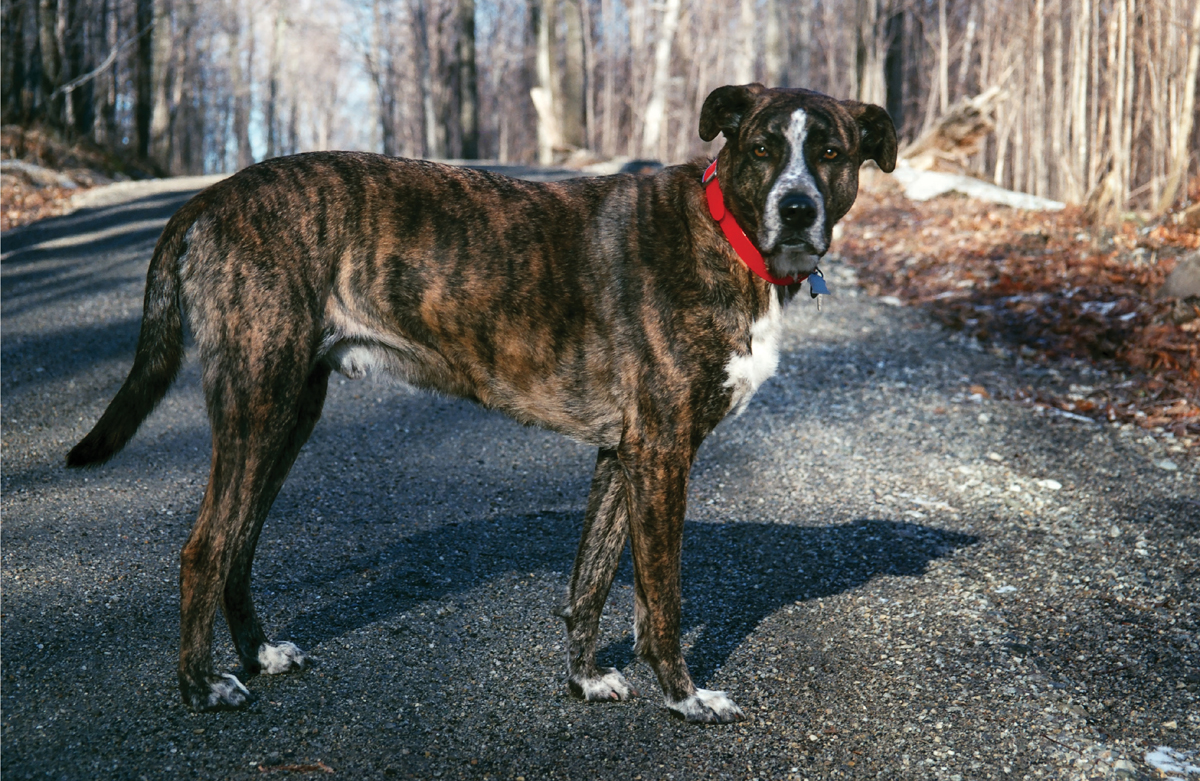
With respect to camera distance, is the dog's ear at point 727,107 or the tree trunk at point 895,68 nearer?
the dog's ear at point 727,107

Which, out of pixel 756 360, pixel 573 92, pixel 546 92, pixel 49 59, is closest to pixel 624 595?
pixel 756 360

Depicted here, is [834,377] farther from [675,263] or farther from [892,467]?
[675,263]

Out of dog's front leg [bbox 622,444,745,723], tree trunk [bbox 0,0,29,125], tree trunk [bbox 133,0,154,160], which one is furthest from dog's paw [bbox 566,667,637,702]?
tree trunk [bbox 133,0,154,160]

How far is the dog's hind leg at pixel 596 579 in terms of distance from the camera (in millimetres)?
3092

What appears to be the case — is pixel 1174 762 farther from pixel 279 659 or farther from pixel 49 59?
pixel 49 59

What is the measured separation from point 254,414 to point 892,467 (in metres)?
3.99

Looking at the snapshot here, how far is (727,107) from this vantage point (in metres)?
3.21

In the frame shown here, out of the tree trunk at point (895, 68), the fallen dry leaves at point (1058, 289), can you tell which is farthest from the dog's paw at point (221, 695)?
the tree trunk at point (895, 68)

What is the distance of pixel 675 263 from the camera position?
3.03 m

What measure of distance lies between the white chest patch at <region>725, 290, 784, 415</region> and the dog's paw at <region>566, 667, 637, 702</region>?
1.04m

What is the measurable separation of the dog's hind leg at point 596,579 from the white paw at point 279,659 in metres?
0.94

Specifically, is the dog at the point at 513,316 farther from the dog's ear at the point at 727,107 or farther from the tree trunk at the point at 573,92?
the tree trunk at the point at 573,92

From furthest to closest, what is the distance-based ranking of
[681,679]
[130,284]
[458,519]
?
[130,284] → [458,519] → [681,679]

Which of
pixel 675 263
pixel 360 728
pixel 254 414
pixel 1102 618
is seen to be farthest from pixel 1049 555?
pixel 254 414
